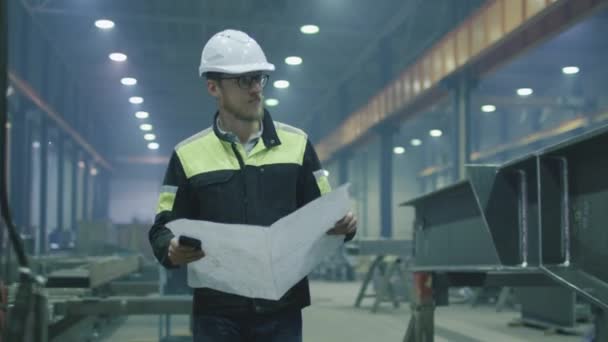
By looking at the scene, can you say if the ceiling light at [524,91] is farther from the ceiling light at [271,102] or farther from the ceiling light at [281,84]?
the ceiling light at [271,102]

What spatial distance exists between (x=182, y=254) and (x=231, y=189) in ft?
0.88

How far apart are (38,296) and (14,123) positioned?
51.2 ft

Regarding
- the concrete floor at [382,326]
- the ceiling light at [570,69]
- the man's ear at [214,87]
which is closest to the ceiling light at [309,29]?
the ceiling light at [570,69]

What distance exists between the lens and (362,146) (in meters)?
24.3

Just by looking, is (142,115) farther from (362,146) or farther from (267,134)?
(267,134)

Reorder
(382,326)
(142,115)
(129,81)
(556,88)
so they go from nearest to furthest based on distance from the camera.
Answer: (382,326) → (556,88) → (129,81) → (142,115)

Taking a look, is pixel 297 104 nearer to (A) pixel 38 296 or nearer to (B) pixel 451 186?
(B) pixel 451 186

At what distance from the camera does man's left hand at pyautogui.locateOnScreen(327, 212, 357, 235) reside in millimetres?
2234

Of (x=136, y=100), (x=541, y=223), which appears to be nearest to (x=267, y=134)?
(x=541, y=223)

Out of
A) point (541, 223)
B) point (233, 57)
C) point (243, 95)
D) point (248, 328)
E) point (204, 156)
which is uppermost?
point (233, 57)

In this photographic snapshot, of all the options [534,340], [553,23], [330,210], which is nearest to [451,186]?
[330,210]

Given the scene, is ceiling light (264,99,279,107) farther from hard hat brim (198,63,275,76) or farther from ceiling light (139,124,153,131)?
hard hat brim (198,63,275,76)

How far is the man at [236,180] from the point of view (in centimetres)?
233

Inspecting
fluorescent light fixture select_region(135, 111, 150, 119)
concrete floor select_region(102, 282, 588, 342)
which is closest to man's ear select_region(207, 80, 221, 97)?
concrete floor select_region(102, 282, 588, 342)
